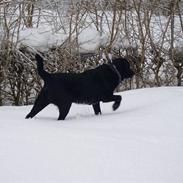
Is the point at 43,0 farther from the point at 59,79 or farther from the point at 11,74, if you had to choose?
the point at 59,79

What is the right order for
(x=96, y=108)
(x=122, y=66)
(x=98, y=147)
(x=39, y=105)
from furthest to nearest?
(x=122, y=66)
(x=96, y=108)
(x=39, y=105)
(x=98, y=147)

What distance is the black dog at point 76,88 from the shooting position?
19.8 feet

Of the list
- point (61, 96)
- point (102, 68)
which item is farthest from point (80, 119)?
point (102, 68)

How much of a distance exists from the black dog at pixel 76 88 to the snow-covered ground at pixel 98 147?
0.32 meters

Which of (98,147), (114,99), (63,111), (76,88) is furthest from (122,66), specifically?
(98,147)

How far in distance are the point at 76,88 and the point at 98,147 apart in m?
2.08

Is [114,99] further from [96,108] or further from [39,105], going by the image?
[39,105]

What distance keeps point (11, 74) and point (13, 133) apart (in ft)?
13.7

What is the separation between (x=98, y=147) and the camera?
4121 millimetres

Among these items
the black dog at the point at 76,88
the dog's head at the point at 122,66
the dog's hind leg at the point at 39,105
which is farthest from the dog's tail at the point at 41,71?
the dog's head at the point at 122,66

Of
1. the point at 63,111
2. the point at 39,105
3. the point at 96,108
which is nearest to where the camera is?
the point at 63,111

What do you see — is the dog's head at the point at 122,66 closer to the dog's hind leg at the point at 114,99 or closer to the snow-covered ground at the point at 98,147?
the dog's hind leg at the point at 114,99

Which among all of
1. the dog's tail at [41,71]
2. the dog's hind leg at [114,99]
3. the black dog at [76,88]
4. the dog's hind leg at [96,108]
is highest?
the dog's tail at [41,71]

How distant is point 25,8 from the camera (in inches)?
359
